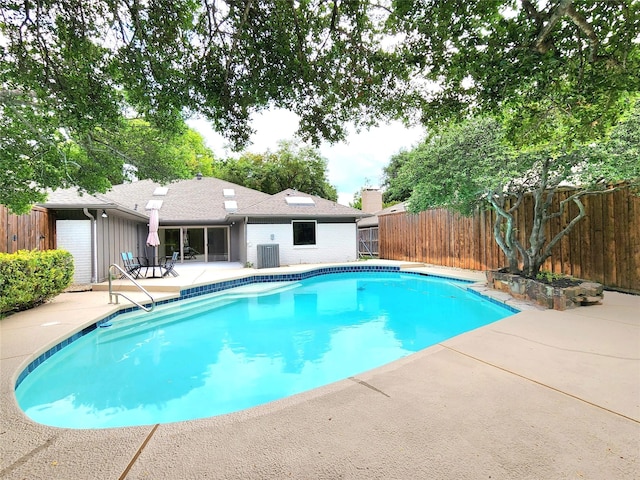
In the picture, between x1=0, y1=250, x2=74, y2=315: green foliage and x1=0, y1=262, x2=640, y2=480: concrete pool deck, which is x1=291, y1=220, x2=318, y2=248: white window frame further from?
x1=0, y1=262, x2=640, y2=480: concrete pool deck

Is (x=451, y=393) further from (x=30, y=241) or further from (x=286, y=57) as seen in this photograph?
(x=30, y=241)

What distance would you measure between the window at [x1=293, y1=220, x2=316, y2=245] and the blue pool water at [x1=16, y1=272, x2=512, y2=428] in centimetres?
567

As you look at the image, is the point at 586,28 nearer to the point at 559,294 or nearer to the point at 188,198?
the point at 559,294

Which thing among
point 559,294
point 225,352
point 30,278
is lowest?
point 225,352

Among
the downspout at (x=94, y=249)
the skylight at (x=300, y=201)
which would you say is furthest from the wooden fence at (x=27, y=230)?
the skylight at (x=300, y=201)

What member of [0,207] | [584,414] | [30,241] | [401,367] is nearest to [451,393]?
[401,367]

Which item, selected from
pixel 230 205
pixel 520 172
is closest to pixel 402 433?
pixel 520 172

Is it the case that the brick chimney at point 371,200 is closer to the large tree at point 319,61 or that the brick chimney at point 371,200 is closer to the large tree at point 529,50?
the large tree at point 319,61

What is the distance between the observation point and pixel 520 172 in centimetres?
677

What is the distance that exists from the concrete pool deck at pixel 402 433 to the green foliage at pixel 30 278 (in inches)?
116

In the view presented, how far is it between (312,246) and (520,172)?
8.92 metres

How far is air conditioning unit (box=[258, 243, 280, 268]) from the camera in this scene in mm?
12656

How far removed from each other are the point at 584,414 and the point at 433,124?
320cm

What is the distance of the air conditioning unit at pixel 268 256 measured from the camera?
12656 millimetres
